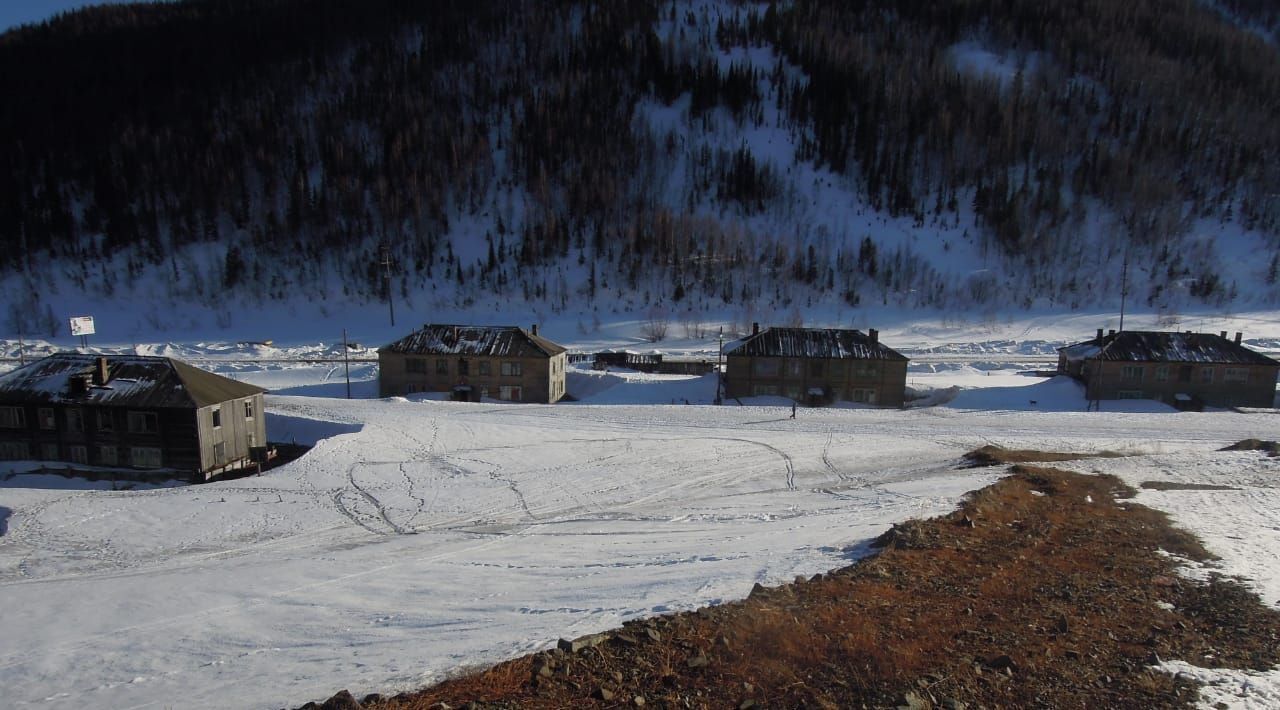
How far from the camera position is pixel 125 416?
32.1 metres

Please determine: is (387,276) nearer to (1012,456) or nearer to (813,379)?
(813,379)

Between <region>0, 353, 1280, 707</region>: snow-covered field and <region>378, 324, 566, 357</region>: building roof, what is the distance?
858 centimetres

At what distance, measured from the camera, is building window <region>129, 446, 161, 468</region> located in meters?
31.9

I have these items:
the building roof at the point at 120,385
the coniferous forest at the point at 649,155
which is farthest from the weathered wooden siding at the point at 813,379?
the coniferous forest at the point at 649,155

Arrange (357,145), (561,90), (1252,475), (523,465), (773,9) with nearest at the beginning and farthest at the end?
(1252,475) → (523,465) → (357,145) → (561,90) → (773,9)

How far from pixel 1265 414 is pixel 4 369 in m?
92.0

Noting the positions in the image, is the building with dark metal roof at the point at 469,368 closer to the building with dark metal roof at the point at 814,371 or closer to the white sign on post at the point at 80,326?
the building with dark metal roof at the point at 814,371

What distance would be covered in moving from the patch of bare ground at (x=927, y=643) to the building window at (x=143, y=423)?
31.4m

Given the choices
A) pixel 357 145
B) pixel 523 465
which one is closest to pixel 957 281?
pixel 523 465

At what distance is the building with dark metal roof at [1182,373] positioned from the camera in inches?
1720

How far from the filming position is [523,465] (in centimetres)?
2756

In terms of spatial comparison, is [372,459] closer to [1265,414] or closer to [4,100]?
[1265,414]

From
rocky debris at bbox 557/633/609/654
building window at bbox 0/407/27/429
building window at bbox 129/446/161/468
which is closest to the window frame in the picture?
building window at bbox 129/446/161/468

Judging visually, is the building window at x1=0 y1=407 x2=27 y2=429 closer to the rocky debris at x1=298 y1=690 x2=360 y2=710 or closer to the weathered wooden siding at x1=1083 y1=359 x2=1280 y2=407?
the rocky debris at x1=298 y1=690 x2=360 y2=710
